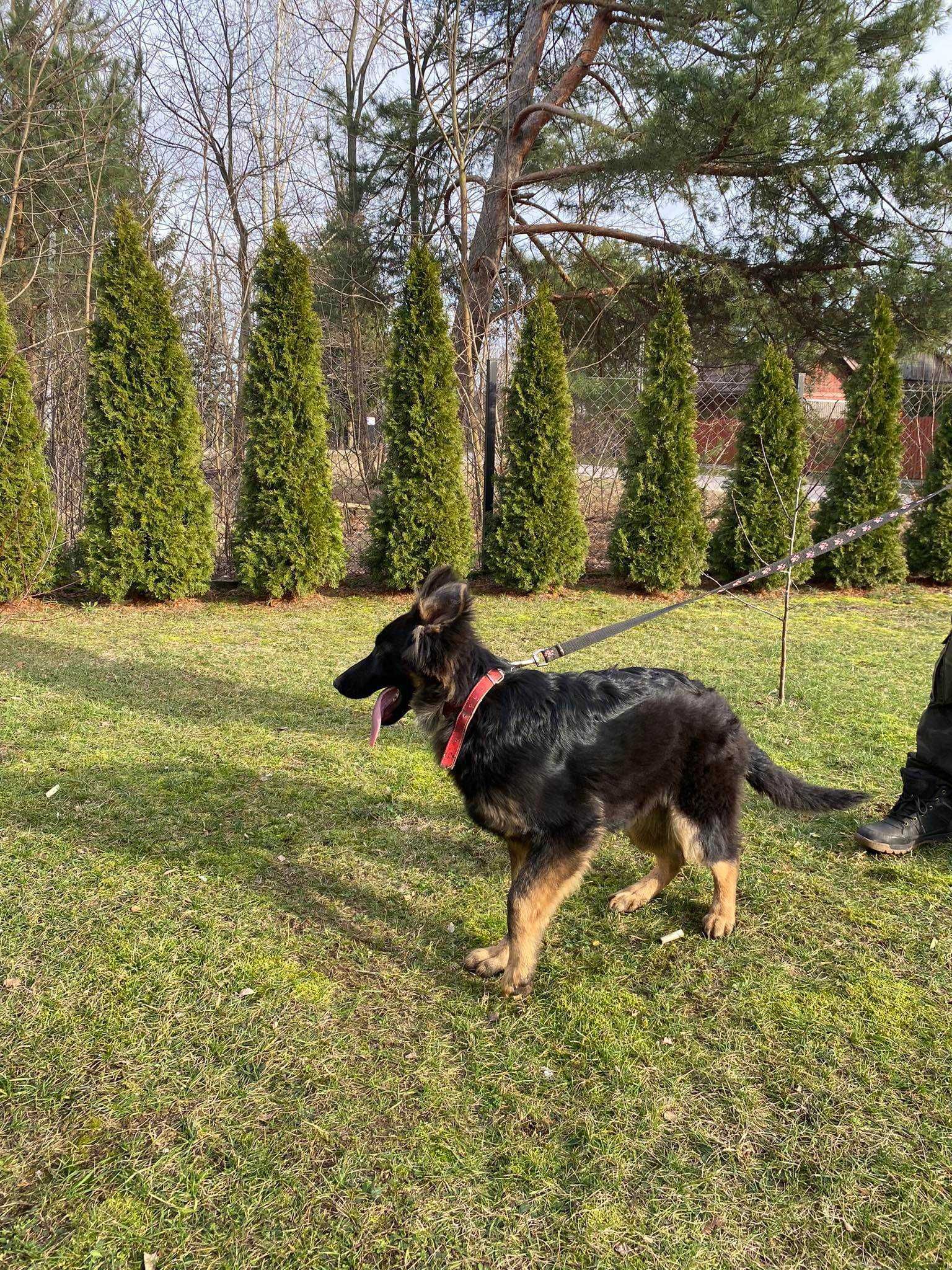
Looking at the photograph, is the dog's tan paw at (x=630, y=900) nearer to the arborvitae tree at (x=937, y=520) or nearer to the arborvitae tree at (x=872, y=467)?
the arborvitae tree at (x=872, y=467)

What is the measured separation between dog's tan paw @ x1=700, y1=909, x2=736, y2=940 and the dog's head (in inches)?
57.8

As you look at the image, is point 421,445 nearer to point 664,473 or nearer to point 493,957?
point 664,473

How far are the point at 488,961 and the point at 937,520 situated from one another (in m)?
10.8

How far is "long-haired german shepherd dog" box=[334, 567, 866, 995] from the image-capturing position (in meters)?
2.85

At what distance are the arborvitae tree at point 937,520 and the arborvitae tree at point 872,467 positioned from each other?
0.35 m

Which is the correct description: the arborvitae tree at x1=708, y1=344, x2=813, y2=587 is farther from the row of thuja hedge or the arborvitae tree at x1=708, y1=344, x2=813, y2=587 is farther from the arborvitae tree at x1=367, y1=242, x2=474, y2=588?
the arborvitae tree at x1=367, y1=242, x2=474, y2=588

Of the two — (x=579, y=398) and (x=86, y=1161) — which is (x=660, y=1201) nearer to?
(x=86, y=1161)

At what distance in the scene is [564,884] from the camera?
285cm

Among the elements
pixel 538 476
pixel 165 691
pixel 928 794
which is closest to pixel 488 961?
pixel 928 794

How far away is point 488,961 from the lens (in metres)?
2.96

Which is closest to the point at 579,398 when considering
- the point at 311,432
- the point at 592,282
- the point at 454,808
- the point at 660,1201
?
the point at 592,282

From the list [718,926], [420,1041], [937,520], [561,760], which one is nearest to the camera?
[420,1041]

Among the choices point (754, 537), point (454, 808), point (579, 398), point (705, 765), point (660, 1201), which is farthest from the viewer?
point (579, 398)

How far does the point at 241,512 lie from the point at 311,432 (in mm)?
1422
